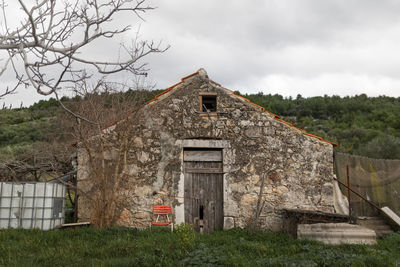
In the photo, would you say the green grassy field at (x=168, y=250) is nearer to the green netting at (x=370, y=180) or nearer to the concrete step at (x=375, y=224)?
the concrete step at (x=375, y=224)

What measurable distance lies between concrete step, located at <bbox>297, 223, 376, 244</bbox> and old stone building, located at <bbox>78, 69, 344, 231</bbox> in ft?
3.61

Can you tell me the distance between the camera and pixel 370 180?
8.56m

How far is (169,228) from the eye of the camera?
7.29 metres

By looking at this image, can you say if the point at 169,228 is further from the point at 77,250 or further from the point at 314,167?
the point at 314,167

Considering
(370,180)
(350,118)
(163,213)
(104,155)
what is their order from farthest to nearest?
1. (350,118)
2. (370,180)
3. (104,155)
4. (163,213)

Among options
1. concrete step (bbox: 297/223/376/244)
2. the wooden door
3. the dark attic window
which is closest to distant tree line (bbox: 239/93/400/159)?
concrete step (bbox: 297/223/376/244)

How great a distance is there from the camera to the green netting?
833cm

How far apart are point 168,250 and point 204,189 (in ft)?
9.39

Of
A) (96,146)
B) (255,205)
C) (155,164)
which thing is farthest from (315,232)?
(96,146)

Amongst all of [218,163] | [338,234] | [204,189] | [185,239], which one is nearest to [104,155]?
[204,189]

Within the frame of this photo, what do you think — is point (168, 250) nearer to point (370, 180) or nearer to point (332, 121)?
point (370, 180)

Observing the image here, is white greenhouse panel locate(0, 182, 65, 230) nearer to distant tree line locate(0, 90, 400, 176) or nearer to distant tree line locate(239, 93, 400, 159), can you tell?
distant tree line locate(0, 90, 400, 176)

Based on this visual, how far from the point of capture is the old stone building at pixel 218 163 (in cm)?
773

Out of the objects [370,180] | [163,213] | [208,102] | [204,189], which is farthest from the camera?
[370,180]
